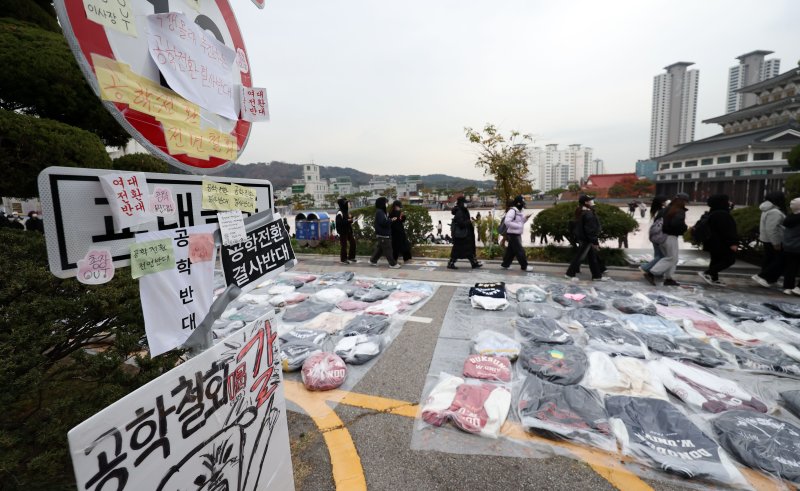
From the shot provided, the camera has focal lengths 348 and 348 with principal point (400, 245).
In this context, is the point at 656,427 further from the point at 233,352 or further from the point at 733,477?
the point at 233,352

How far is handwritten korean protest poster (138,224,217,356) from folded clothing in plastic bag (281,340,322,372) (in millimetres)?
2036

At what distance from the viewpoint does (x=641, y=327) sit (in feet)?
13.5

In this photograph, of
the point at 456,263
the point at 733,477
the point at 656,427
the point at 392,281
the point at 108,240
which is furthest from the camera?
the point at 456,263

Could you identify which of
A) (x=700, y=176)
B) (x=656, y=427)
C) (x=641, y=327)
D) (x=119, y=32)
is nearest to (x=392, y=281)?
(x=641, y=327)

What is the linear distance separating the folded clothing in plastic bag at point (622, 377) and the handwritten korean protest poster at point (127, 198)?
132 inches

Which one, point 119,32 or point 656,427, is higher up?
point 119,32

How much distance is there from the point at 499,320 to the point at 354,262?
494cm

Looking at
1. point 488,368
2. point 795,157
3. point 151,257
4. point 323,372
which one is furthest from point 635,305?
point 795,157

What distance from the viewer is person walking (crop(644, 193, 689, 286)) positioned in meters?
5.87

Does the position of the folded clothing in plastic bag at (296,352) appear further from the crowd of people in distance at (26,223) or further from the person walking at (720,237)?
the person walking at (720,237)

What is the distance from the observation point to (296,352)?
144 inches

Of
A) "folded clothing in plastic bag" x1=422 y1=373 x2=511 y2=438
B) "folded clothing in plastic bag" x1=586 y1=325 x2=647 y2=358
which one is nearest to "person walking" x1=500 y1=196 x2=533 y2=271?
"folded clothing in plastic bag" x1=586 y1=325 x2=647 y2=358

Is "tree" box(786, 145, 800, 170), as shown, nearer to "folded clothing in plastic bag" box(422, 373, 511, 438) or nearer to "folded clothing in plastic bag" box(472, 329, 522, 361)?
"folded clothing in plastic bag" box(472, 329, 522, 361)

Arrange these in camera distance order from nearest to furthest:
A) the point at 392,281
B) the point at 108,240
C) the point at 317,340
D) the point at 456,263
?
the point at 108,240
the point at 317,340
the point at 392,281
the point at 456,263
